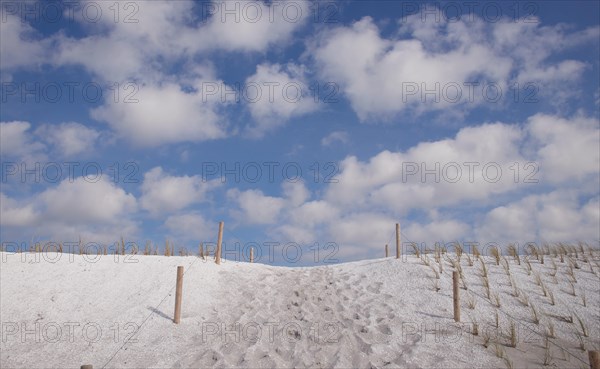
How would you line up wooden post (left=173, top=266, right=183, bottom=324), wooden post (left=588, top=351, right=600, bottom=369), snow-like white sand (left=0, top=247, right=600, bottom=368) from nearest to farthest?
wooden post (left=588, top=351, right=600, bottom=369)
snow-like white sand (left=0, top=247, right=600, bottom=368)
wooden post (left=173, top=266, right=183, bottom=324)

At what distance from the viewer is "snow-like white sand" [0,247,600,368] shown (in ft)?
32.4

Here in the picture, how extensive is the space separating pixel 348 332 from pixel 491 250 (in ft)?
23.8

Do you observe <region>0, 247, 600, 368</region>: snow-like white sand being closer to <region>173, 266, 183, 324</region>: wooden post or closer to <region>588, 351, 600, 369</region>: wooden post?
<region>173, 266, 183, 324</region>: wooden post

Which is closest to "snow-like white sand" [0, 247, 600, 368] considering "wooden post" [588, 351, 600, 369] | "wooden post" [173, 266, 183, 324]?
"wooden post" [173, 266, 183, 324]

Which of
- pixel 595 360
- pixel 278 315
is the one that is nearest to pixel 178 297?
pixel 278 315

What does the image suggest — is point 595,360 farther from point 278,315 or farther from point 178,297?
point 178,297

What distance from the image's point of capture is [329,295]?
13609mm

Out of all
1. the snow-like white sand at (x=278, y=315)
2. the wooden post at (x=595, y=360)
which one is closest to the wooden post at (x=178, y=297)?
the snow-like white sand at (x=278, y=315)

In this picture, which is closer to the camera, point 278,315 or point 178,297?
point 178,297

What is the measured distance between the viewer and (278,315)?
1216 centimetres

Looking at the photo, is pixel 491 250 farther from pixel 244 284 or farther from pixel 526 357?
pixel 244 284

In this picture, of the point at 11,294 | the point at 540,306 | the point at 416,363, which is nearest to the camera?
the point at 416,363

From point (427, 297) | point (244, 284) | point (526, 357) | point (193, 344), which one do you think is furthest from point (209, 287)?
point (526, 357)

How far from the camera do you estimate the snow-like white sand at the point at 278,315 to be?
32.4 ft
